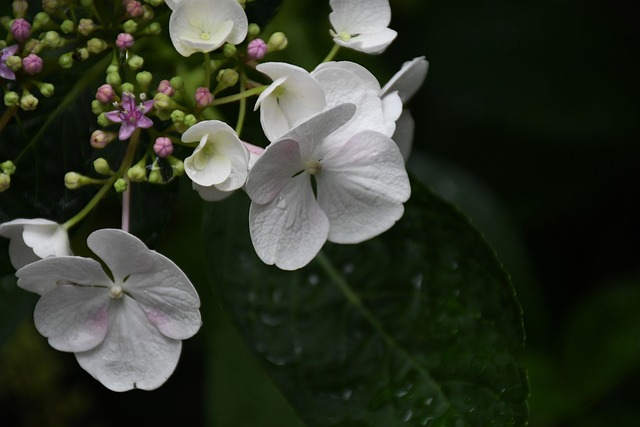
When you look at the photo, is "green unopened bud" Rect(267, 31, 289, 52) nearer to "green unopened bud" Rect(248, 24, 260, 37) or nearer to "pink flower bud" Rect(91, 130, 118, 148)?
"green unopened bud" Rect(248, 24, 260, 37)

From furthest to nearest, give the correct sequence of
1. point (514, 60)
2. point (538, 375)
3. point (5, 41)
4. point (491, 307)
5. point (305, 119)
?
point (514, 60) < point (538, 375) < point (491, 307) < point (5, 41) < point (305, 119)

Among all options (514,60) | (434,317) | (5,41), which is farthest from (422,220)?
(514,60)

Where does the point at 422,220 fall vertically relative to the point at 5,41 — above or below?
below

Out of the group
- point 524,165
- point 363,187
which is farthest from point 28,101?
point 524,165

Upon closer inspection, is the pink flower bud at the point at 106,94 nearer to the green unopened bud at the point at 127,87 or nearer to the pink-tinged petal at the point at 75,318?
A: the green unopened bud at the point at 127,87

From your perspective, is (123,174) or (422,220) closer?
(123,174)

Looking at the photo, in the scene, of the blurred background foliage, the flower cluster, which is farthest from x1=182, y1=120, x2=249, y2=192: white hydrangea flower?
the blurred background foliage

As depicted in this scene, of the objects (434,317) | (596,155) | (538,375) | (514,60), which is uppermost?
(434,317)

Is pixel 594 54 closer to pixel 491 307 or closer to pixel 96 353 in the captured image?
pixel 491 307
